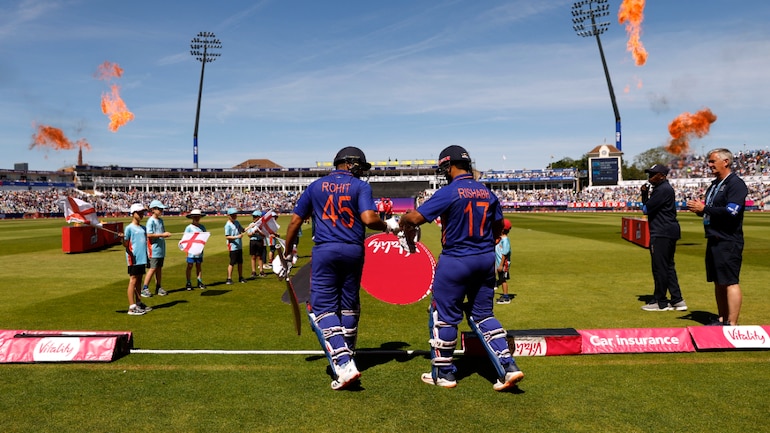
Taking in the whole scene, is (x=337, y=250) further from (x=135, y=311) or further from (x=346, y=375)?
(x=135, y=311)

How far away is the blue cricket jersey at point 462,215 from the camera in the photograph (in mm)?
5191

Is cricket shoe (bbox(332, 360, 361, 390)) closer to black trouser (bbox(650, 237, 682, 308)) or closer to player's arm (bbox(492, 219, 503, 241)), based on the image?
Result: player's arm (bbox(492, 219, 503, 241))

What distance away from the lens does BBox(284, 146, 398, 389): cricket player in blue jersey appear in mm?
5371

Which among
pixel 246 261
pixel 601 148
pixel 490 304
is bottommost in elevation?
pixel 246 261

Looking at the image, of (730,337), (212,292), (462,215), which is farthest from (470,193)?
(212,292)

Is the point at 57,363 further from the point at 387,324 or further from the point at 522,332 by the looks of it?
the point at 522,332

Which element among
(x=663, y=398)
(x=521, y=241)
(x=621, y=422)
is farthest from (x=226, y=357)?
(x=521, y=241)

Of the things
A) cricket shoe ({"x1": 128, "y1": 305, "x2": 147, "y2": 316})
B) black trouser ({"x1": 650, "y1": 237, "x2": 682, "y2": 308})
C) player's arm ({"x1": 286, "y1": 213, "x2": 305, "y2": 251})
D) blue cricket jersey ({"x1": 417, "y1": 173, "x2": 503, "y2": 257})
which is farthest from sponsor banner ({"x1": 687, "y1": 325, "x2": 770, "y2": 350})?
cricket shoe ({"x1": 128, "y1": 305, "x2": 147, "y2": 316})

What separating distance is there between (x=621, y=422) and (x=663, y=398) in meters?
0.84

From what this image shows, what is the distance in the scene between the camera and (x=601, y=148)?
11256cm

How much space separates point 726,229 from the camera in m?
6.98

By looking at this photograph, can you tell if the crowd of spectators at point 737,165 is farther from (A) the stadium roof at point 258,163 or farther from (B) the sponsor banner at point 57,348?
(A) the stadium roof at point 258,163

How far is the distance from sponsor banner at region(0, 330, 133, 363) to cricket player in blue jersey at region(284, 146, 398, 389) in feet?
8.80

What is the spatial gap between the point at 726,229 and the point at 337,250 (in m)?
5.52
